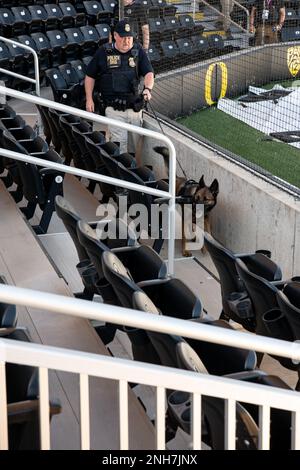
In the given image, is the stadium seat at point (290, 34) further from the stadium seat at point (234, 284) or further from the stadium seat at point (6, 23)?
the stadium seat at point (234, 284)

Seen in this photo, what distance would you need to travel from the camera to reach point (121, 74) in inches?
297

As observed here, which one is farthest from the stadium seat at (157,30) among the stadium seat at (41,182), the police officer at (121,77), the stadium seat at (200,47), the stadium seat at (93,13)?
the stadium seat at (41,182)

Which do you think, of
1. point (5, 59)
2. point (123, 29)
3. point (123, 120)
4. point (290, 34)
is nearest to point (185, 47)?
point (290, 34)

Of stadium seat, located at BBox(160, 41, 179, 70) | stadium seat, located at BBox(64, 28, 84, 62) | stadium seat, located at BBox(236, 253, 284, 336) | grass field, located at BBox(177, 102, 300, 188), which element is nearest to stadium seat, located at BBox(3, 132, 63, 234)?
stadium seat, located at BBox(236, 253, 284, 336)

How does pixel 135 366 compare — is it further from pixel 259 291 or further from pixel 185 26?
pixel 185 26

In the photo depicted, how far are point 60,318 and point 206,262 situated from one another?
7.08 ft

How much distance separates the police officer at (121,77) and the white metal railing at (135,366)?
5388mm

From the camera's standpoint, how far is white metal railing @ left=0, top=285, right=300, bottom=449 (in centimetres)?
202

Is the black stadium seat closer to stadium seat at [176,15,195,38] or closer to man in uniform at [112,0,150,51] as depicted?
man in uniform at [112,0,150,51]

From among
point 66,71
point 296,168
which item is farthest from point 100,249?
point 66,71

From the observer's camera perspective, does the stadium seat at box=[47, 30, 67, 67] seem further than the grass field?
Yes

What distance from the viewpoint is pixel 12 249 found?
5344 millimetres

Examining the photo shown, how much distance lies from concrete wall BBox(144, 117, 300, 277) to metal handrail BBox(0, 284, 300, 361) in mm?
3501

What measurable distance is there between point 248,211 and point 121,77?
215 cm
